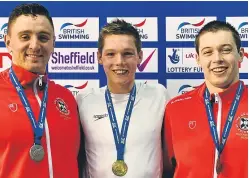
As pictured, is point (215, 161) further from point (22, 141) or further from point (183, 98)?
point (22, 141)

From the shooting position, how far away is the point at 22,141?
85.4 inches

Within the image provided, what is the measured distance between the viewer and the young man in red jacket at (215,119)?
2303 millimetres

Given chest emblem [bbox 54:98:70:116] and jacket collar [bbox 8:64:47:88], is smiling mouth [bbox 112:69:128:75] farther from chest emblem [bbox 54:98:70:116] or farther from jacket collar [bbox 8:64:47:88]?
jacket collar [bbox 8:64:47:88]

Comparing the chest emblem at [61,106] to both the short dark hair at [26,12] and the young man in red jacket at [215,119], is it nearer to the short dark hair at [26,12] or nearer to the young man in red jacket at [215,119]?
the short dark hair at [26,12]

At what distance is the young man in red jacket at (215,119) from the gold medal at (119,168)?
33cm

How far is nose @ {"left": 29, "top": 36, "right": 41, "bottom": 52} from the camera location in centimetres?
228

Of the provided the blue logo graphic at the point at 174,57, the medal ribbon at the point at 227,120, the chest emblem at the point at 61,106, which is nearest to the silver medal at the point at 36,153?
the chest emblem at the point at 61,106

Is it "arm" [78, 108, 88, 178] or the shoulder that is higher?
the shoulder

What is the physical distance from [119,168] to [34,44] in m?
0.92

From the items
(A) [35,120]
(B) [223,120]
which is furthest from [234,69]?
(A) [35,120]

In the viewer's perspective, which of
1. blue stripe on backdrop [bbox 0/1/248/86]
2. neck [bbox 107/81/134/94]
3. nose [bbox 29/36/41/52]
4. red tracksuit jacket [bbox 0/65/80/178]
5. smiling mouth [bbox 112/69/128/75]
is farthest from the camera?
blue stripe on backdrop [bbox 0/1/248/86]

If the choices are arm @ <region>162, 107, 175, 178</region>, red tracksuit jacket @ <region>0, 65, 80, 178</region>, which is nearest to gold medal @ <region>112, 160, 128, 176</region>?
red tracksuit jacket @ <region>0, 65, 80, 178</region>

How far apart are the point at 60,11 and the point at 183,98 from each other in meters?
1.40

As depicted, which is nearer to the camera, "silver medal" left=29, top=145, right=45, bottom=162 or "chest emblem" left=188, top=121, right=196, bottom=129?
"silver medal" left=29, top=145, right=45, bottom=162
